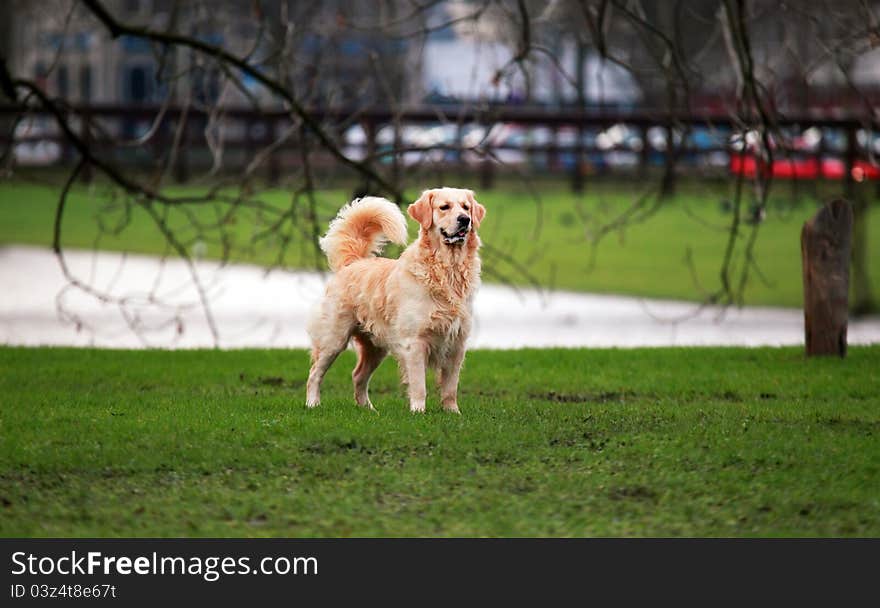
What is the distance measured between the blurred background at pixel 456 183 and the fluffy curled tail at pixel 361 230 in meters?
1.42

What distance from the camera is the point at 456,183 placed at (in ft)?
120

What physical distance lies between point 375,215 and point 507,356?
3.90m

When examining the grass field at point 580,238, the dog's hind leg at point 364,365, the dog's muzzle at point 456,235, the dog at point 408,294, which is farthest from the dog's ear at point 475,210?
the grass field at point 580,238

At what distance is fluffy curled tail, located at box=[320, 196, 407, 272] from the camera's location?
391 inches

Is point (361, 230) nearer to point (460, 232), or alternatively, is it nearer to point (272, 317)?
point (460, 232)

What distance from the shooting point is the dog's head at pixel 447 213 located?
9172mm

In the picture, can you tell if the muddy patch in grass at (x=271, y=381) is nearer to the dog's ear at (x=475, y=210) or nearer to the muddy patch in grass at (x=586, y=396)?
the muddy patch in grass at (x=586, y=396)

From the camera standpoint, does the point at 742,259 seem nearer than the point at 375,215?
No

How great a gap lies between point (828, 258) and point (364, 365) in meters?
4.64

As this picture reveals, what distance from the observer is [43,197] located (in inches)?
1460

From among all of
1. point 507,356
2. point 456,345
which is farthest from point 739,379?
point 456,345

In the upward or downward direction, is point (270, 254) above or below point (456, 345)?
above

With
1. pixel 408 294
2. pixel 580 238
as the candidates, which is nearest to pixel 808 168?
pixel 580 238
